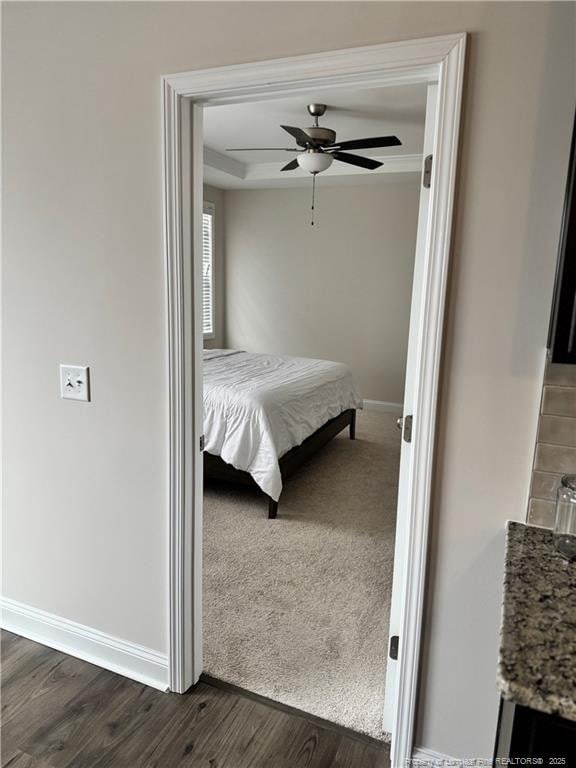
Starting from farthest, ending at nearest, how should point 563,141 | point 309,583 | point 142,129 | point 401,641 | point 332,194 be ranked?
point 332,194 < point 309,583 < point 142,129 < point 401,641 < point 563,141

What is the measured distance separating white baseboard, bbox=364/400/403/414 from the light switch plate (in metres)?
4.69

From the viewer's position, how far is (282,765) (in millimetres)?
1699

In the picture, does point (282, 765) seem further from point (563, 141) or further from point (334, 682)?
point (563, 141)

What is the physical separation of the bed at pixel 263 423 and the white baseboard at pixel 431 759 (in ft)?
6.19

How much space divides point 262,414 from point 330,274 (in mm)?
3284

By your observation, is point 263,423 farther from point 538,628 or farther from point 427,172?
point 538,628

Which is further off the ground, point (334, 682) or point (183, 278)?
point (183, 278)

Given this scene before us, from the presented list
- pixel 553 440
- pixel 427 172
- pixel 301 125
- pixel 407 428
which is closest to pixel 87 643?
pixel 407 428

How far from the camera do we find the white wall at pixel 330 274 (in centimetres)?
595

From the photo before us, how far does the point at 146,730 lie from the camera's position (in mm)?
1819

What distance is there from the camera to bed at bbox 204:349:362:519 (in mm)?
3477

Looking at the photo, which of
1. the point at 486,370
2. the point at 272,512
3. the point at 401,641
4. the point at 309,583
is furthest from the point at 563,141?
the point at 272,512

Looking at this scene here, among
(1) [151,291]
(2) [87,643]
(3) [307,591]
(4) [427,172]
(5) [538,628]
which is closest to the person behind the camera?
Result: (5) [538,628]

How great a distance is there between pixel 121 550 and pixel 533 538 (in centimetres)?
146
